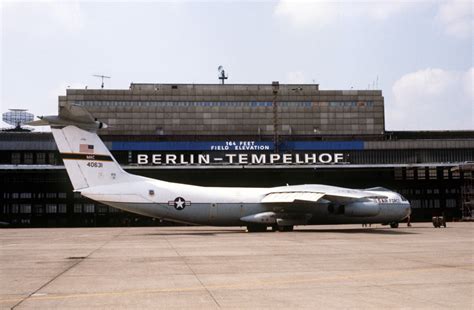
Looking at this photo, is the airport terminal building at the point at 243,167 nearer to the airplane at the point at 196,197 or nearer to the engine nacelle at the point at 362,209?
the airplane at the point at 196,197

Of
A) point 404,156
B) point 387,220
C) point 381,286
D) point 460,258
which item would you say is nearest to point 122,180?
point 387,220

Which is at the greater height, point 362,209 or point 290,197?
point 290,197

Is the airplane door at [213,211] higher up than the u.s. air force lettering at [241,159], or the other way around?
the u.s. air force lettering at [241,159]

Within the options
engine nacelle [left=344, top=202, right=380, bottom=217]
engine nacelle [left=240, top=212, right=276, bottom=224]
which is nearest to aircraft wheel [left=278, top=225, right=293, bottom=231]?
engine nacelle [left=240, top=212, right=276, bottom=224]

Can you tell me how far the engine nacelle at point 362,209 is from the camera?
137ft

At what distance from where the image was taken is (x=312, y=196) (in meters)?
40.0

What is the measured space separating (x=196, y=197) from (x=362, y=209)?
42.6ft

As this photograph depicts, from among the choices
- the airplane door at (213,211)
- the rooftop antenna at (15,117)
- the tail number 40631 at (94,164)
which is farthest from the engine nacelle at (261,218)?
the rooftop antenna at (15,117)

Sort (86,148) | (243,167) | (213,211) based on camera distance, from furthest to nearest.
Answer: (243,167)
(213,211)
(86,148)

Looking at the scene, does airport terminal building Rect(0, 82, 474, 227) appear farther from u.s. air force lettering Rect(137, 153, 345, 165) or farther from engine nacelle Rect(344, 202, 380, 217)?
engine nacelle Rect(344, 202, 380, 217)

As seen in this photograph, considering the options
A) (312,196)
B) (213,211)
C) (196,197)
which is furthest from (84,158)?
(312,196)

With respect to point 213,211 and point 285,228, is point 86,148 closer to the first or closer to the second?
point 213,211

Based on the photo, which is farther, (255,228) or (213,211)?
(255,228)

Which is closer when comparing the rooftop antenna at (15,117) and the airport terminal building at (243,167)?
the airport terminal building at (243,167)
